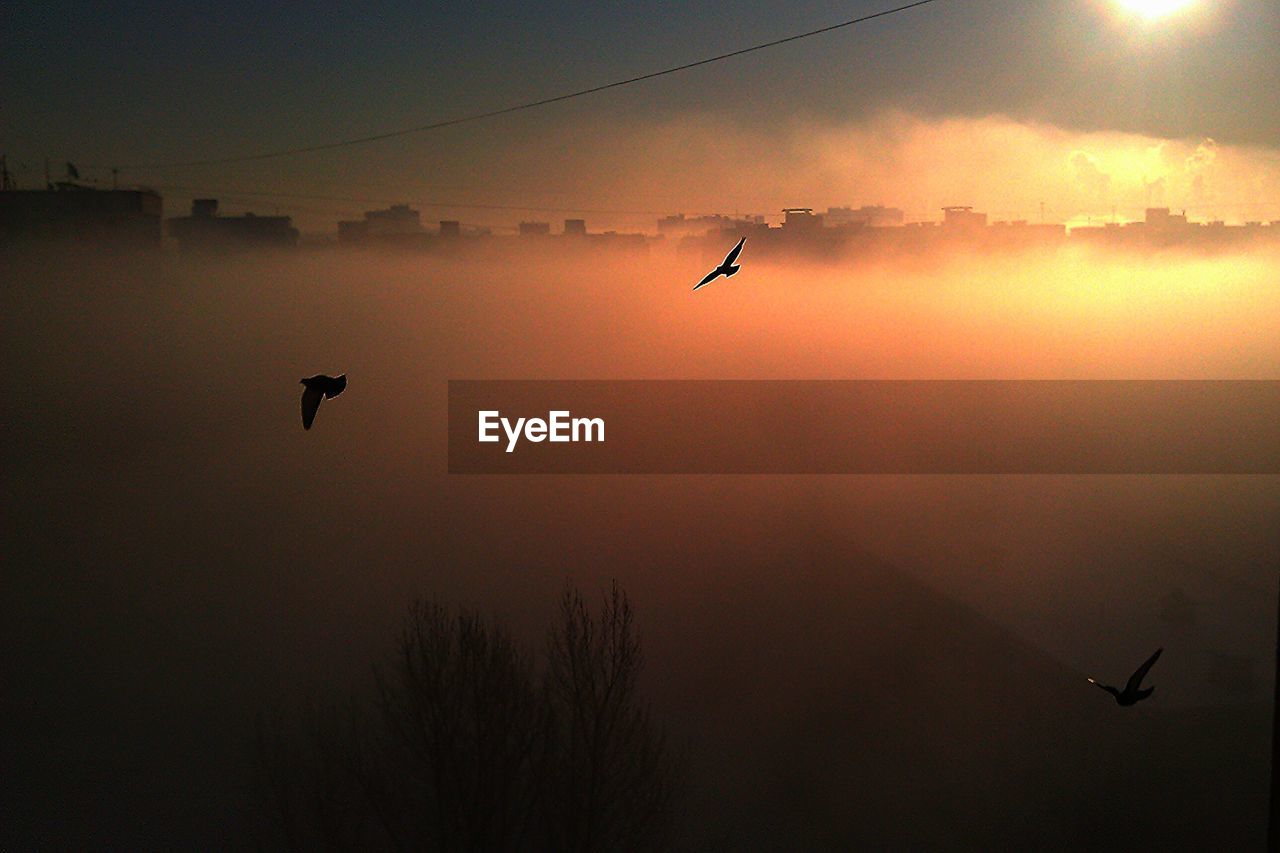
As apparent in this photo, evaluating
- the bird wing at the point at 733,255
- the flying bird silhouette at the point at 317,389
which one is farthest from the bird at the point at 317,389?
the bird wing at the point at 733,255

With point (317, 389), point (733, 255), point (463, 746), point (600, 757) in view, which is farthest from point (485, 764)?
point (733, 255)

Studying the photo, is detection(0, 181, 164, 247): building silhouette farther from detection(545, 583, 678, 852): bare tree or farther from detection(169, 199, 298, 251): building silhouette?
detection(545, 583, 678, 852): bare tree

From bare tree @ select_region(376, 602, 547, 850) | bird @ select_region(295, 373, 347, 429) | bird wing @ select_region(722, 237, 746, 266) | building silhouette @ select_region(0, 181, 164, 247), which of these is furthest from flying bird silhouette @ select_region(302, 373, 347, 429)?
building silhouette @ select_region(0, 181, 164, 247)

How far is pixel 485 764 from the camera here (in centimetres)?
1852

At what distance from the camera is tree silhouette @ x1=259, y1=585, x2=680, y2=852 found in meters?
18.5

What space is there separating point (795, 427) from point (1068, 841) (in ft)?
75.5

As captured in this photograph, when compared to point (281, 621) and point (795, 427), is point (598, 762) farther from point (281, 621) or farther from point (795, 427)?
point (795, 427)

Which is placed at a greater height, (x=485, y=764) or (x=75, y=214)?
(x=75, y=214)

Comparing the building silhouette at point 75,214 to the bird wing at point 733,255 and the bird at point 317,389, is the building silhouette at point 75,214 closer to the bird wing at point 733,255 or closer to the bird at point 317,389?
the bird at point 317,389

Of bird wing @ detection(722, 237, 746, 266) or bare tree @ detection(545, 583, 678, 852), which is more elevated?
bird wing @ detection(722, 237, 746, 266)

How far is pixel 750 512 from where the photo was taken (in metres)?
40.9

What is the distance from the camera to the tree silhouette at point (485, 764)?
1847 cm
